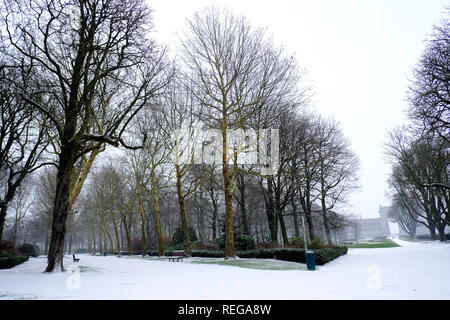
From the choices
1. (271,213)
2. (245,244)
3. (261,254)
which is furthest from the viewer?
(271,213)

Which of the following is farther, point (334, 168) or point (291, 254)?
point (334, 168)

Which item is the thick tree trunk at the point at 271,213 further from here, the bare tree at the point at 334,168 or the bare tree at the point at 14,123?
the bare tree at the point at 14,123

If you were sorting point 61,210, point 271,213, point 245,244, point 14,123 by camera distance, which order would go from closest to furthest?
1. point 61,210
2. point 14,123
3. point 245,244
4. point 271,213

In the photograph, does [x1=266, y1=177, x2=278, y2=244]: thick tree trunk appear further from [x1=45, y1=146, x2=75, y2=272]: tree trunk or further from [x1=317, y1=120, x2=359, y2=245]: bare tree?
[x1=45, y1=146, x2=75, y2=272]: tree trunk

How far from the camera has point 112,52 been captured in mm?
12062

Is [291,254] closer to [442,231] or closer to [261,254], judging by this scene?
[261,254]

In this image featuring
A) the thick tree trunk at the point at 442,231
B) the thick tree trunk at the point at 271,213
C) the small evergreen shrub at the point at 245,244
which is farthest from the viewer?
the thick tree trunk at the point at 442,231

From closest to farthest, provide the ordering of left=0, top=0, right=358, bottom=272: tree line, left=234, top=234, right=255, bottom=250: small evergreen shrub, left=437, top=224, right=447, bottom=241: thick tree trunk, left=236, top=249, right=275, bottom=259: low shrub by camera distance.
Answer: left=0, top=0, right=358, bottom=272: tree line → left=236, top=249, right=275, bottom=259: low shrub → left=234, top=234, right=255, bottom=250: small evergreen shrub → left=437, top=224, right=447, bottom=241: thick tree trunk

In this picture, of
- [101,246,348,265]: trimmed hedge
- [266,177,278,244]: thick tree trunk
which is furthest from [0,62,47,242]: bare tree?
[266,177,278,244]: thick tree trunk

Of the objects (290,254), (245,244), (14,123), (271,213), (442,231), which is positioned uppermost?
(14,123)

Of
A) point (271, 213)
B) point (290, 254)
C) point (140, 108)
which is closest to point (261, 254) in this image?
point (290, 254)

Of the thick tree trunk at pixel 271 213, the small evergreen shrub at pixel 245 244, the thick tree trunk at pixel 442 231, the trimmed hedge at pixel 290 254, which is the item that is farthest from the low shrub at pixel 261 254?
the thick tree trunk at pixel 442 231
